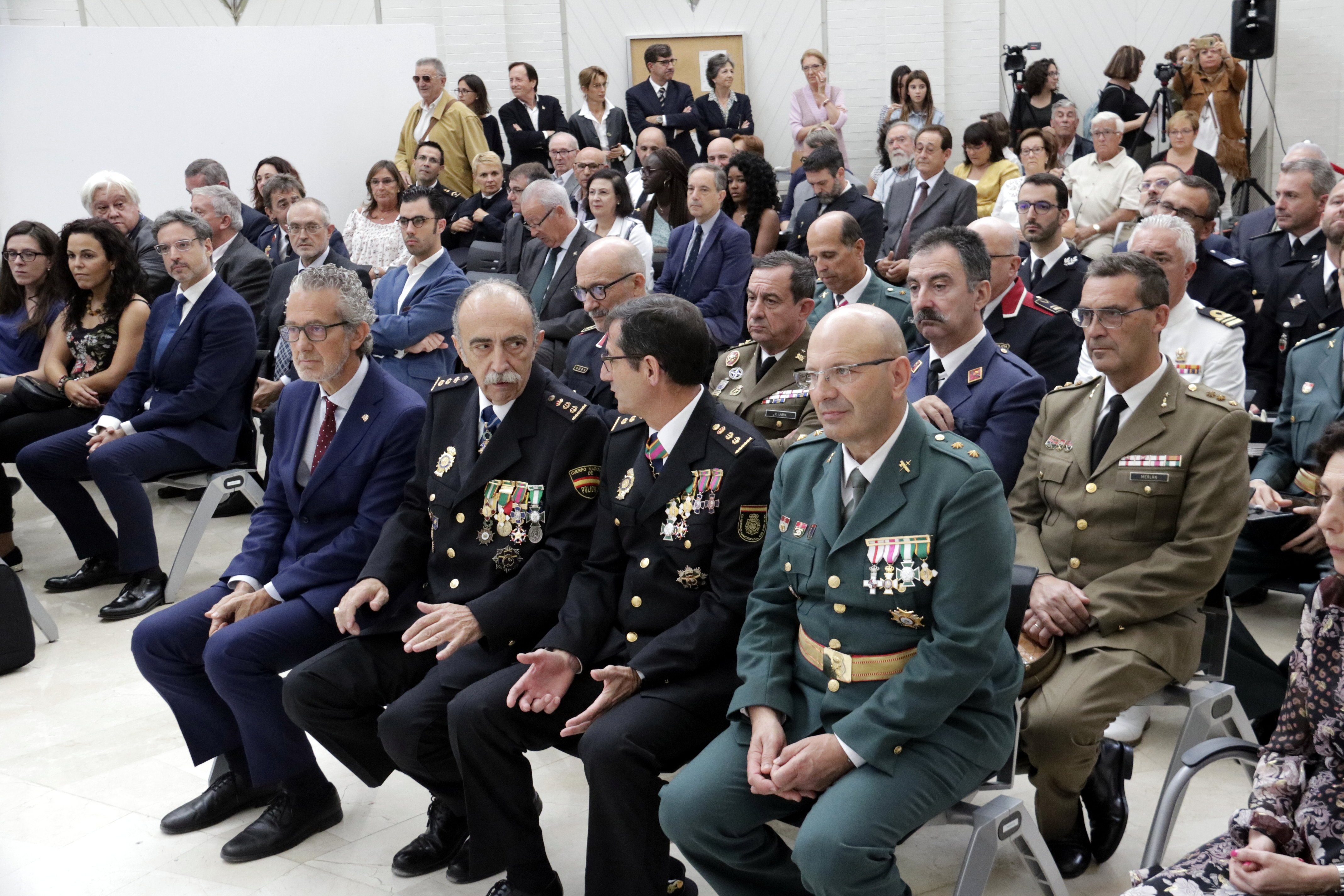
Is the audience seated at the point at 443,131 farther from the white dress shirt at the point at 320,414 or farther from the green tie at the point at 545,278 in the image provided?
the white dress shirt at the point at 320,414

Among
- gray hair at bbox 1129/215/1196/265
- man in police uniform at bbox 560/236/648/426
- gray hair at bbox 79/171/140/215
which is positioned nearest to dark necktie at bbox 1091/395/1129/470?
gray hair at bbox 1129/215/1196/265

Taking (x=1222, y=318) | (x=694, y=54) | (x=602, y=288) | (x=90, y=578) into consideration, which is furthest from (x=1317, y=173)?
(x=694, y=54)

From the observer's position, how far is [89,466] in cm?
457

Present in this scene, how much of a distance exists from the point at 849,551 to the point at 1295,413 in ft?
6.44

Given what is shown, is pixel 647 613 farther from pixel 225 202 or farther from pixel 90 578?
pixel 225 202

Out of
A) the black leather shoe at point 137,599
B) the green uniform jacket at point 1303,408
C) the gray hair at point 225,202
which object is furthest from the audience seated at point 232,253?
the green uniform jacket at point 1303,408

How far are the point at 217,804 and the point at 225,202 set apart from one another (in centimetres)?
358

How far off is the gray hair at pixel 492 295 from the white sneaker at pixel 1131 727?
1867 mm

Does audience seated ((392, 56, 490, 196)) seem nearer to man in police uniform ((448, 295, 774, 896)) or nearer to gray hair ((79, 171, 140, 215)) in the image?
gray hair ((79, 171, 140, 215))

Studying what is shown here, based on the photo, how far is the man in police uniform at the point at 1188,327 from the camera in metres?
3.50

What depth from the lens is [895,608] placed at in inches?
83.6

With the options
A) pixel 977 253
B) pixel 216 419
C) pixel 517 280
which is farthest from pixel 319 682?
pixel 517 280

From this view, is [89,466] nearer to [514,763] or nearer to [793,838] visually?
[514,763]

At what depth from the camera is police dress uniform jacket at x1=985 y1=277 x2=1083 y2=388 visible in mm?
3830
